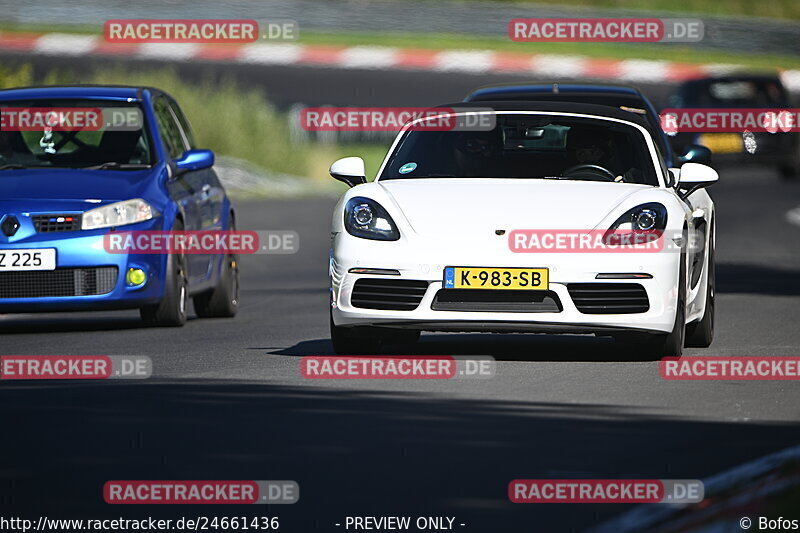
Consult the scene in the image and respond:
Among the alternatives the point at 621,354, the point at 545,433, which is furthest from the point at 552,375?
the point at 545,433

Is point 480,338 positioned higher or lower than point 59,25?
higher

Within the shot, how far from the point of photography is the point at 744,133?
94.1 ft

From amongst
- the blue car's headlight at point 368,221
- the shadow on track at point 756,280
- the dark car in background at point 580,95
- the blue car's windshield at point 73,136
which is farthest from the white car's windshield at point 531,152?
the shadow on track at point 756,280

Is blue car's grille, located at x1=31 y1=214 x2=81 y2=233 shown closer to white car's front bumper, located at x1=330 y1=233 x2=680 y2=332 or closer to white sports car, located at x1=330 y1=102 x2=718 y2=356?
white sports car, located at x1=330 y1=102 x2=718 y2=356

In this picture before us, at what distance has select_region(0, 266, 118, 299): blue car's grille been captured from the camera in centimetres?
1162

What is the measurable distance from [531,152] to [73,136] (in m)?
3.57

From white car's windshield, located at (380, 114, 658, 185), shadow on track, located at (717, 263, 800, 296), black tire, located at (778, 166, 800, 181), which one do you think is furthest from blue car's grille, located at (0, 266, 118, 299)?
black tire, located at (778, 166, 800, 181)

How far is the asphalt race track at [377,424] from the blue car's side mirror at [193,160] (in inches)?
42.9

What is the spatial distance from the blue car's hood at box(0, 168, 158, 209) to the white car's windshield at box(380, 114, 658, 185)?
217cm

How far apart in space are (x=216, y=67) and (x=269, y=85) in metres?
2.38

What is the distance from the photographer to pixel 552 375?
9047 millimetres

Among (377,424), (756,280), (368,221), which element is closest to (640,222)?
(368,221)

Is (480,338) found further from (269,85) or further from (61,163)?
(269,85)

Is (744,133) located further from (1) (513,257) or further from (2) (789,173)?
(1) (513,257)
